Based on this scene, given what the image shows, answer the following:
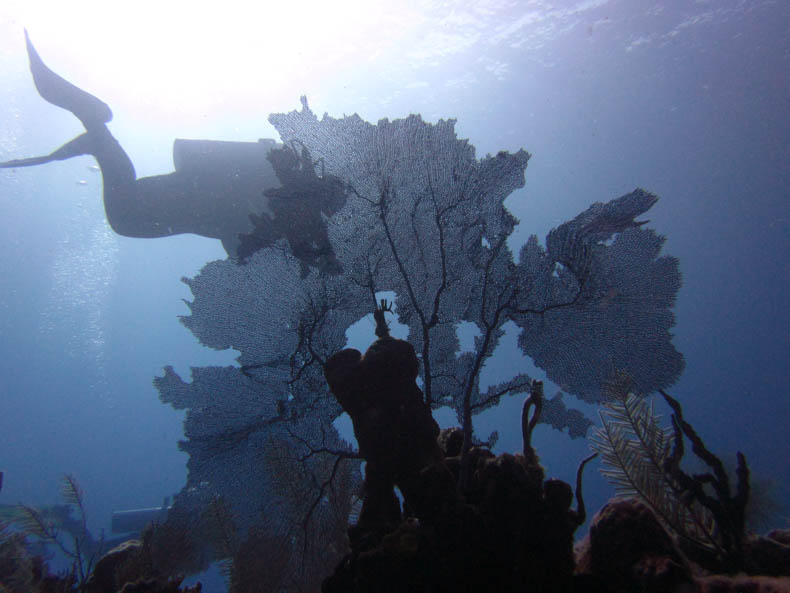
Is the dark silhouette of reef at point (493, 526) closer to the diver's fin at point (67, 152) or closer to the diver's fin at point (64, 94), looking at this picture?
the diver's fin at point (67, 152)

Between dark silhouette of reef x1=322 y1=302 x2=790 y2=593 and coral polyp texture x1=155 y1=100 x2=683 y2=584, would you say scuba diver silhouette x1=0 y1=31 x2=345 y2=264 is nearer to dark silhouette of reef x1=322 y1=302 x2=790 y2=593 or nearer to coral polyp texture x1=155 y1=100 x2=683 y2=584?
coral polyp texture x1=155 y1=100 x2=683 y2=584

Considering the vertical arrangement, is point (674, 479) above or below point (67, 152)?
below

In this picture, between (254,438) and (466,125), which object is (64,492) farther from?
(466,125)

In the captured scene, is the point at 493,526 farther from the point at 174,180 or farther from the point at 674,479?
the point at 174,180

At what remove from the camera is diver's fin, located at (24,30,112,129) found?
28.5ft

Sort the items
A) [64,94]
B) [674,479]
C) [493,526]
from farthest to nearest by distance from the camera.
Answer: [64,94], [674,479], [493,526]

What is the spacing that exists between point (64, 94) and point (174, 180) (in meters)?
3.29

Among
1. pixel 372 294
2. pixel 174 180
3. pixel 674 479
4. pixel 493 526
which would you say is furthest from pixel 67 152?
pixel 674 479

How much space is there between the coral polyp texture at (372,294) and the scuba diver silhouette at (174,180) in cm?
503

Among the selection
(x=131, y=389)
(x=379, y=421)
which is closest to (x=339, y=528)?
(x=379, y=421)

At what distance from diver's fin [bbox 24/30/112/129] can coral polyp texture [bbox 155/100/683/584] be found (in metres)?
8.20

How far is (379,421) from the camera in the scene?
2.67 m

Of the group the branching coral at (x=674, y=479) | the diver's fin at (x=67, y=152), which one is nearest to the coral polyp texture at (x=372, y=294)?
the branching coral at (x=674, y=479)

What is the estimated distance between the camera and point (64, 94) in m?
8.84
